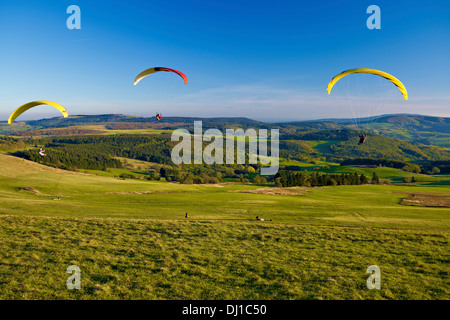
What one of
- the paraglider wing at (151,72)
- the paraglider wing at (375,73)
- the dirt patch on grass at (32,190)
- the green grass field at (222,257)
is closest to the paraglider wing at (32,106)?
the paraglider wing at (151,72)

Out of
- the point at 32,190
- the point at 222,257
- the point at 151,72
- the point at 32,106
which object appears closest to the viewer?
the point at 222,257

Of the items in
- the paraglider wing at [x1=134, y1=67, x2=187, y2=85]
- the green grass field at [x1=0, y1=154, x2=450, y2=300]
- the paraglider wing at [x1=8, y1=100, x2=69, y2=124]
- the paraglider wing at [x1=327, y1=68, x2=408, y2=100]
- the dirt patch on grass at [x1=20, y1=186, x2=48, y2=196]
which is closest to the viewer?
the green grass field at [x1=0, y1=154, x2=450, y2=300]

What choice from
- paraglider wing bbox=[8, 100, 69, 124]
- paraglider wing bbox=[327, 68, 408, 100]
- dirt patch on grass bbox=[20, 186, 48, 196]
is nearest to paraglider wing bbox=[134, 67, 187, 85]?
paraglider wing bbox=[8, 100, 69, 124]

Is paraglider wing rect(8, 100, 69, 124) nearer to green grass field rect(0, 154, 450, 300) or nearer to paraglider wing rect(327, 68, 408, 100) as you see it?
green grass field rect(0, 154, 450, 300)

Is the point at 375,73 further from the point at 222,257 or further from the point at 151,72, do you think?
the point at 151,72

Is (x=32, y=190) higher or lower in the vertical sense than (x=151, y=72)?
lower

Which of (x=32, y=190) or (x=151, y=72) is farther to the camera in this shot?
(x=32, y=190)

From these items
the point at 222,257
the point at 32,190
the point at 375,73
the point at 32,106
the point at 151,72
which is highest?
the point at 151,72

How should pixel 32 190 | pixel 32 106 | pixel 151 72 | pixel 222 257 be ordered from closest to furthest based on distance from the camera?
pixel 222 257 < pixel 32 106 < pixel 151 72 < pixel 32 190

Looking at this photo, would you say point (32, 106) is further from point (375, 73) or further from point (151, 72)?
point (375, 73)

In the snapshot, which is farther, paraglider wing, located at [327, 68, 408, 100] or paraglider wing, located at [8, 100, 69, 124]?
paraglider wing, located at [327, 68, 408, 100]

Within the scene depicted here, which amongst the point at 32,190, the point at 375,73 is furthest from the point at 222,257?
the point at 32,190

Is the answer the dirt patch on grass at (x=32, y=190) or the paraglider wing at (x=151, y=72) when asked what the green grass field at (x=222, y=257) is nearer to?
the paraglider wing at (x=151, y=72)
